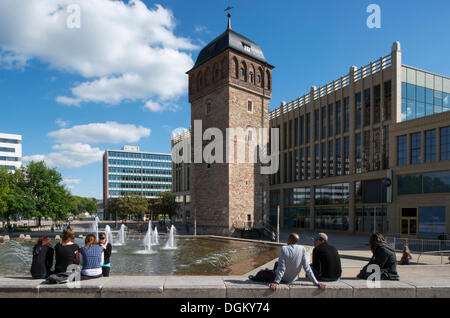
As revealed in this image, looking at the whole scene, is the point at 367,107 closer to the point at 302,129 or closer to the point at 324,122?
the point at 324,122

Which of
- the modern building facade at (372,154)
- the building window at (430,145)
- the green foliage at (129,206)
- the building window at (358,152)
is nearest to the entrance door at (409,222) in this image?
the modern building facade at (372,154)

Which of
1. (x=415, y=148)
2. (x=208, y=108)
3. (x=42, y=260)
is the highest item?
(x=208, y=108)

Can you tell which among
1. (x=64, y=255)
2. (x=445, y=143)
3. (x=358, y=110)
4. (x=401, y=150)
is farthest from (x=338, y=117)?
(x=64, y=255)

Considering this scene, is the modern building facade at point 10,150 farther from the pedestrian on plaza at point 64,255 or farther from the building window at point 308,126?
the pedestrian on plaza at point 64,255

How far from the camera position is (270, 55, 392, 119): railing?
3060 centimetres

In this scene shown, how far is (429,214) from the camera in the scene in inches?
967

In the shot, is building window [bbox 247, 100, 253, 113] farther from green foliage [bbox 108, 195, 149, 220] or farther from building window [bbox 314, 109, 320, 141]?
green foliage [bbox 108, 195, 149, 220]

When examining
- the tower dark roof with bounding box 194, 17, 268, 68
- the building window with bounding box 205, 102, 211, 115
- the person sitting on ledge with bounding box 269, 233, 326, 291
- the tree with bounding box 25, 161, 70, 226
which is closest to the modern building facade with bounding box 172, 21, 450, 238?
the building window with bounding box 205, 102, 211, 115

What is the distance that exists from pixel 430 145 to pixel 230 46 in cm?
2065

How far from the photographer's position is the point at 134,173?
105 meters

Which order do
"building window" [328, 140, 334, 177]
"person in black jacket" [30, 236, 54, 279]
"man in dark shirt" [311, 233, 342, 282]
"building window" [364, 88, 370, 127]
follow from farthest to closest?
1. "building window" [328, 140, 334, 177]
2. "building window" [364, 88, 370, 127]
3. "person in black jacket" [30, 236, 54, 279]
4. "man in dark shirt" [311, 233, 342, 282]

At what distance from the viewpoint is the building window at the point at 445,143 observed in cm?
2367

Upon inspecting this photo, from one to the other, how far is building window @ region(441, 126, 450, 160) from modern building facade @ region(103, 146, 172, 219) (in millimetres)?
85419
